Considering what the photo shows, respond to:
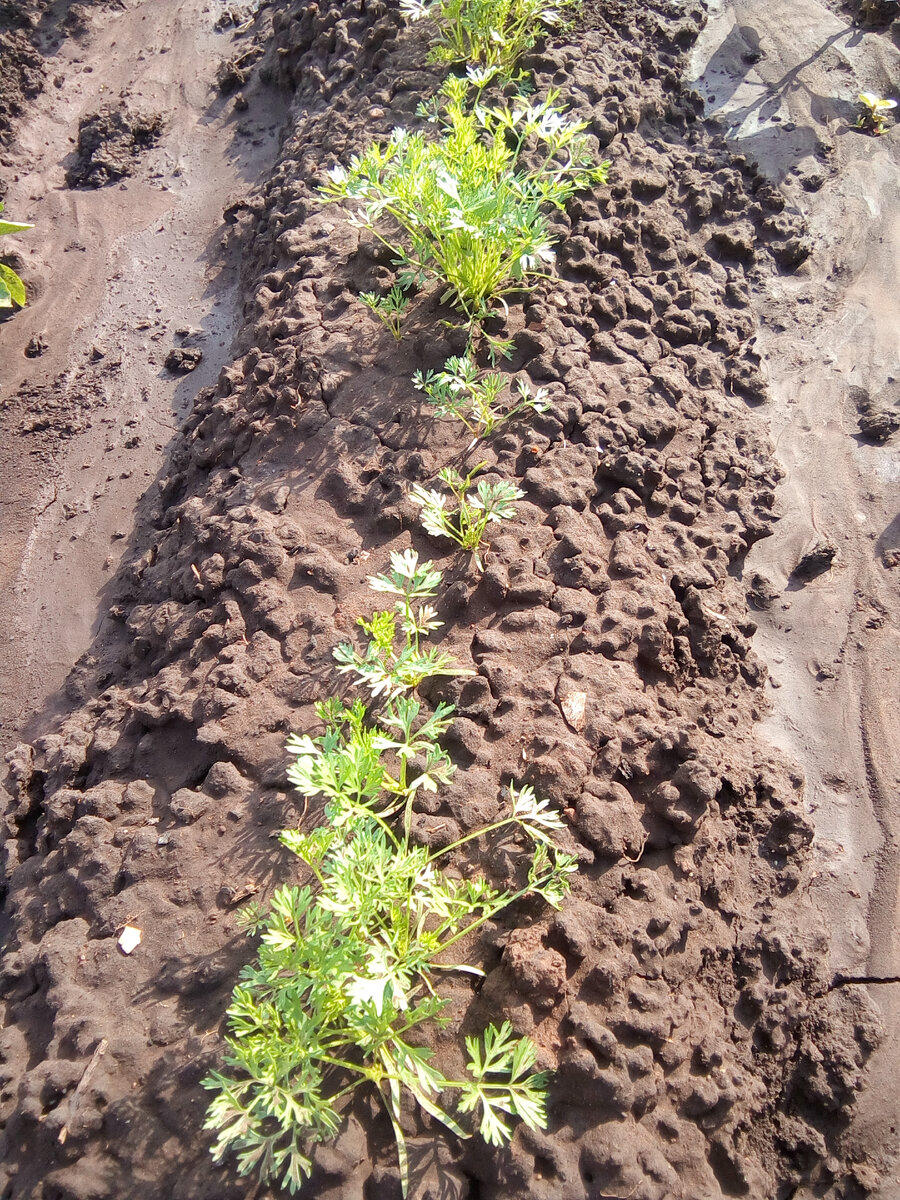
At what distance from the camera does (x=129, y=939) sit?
A: 84.1 inches

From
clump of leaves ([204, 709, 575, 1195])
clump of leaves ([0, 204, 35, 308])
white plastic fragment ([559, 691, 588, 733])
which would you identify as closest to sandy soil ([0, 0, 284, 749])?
clump of leaves ([0, 204, 35, 308])

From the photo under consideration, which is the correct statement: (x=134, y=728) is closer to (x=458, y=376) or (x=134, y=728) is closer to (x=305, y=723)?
(x=305, y=723)

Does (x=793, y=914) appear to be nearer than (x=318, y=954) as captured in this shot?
No

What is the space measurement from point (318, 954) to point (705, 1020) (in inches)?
45.0

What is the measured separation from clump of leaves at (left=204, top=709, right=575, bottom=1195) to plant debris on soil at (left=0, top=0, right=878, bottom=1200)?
107 mm

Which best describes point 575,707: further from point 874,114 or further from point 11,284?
point 874,114

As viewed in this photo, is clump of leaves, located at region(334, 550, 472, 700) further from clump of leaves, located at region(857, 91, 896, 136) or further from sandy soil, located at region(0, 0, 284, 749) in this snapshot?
clump of leaves, located at region(857, 91, 896, 136)

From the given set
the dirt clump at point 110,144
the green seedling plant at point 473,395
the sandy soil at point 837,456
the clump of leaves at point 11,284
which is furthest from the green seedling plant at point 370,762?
the dirt clump at point 110,144

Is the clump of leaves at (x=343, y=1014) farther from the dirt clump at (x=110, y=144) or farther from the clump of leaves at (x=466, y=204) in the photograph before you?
the dirt clump at (x=110, y=144)

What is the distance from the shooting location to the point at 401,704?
80.7 inches

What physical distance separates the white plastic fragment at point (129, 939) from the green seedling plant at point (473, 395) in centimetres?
191

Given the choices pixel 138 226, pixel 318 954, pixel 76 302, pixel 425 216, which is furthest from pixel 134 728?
pixel 138 226

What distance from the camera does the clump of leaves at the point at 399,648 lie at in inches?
84.8

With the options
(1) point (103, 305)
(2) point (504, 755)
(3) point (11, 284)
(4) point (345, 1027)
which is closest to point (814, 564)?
(2) point (504, 755)
